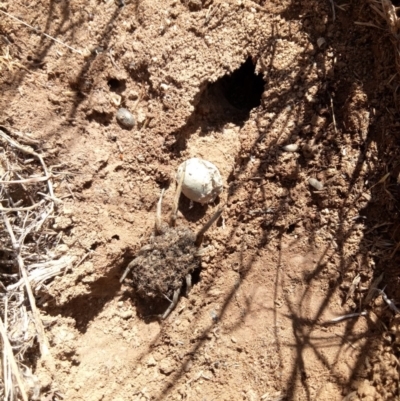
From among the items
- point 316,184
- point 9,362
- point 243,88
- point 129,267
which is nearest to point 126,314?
point 129,267

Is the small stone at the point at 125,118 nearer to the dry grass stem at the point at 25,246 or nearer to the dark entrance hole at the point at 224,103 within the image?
the dark entrance hole at the point at 224,103

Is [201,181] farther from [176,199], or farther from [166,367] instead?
[166,367]

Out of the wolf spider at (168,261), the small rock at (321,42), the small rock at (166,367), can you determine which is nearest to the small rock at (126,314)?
the wolf spider at (168,261)

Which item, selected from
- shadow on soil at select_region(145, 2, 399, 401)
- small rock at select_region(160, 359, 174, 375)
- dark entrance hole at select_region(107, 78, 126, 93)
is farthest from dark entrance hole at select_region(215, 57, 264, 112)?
small rock at select_region(160, 359, 174, 375)

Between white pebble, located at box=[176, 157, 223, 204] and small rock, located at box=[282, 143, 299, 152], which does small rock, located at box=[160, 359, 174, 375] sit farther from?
small rock, located at box=[282, 143, 299, 152]

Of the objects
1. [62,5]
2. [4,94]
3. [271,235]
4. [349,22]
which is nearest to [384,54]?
[349,22]

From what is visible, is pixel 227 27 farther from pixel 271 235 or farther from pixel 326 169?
pixel 271 235
